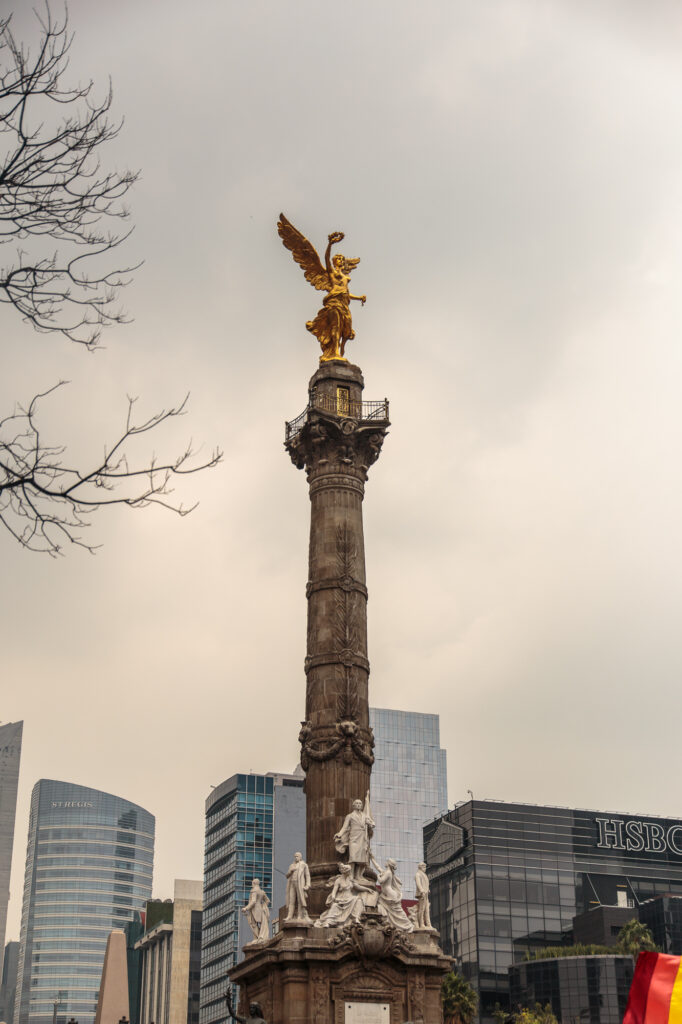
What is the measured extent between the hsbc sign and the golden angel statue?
232ft

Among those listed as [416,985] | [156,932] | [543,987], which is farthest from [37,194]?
[156,932]

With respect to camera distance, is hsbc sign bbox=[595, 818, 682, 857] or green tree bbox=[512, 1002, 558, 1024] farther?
hsbc sign bbox=[595, 818, 682, 857]

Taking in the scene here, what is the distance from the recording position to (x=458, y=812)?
105000mm

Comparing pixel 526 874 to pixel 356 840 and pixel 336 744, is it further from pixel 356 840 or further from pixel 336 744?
pixel 356 840

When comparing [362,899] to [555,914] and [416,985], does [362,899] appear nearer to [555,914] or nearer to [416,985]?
[416,985]

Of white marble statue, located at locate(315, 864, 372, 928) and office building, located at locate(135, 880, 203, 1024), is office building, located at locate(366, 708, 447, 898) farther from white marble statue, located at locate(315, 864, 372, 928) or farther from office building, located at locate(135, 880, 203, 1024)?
white marble statue, located at locate(315, 864, 372, 928)

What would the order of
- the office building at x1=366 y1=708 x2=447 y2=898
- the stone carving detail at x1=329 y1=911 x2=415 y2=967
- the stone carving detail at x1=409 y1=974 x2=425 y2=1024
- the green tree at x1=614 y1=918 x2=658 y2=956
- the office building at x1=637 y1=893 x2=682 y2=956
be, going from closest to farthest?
the stone carving detail at x1=329 y1=911 x2=415 y2=967, the stone carving detail at x1=409 y1=974 x2=425 y2=1024, the green tree at x1=614 y1=918 x2=658 y2=956, the office building at x1=637 y1=893 x2=682 y2=956, the office building at x1=366 y1=708 x2=447 y2=898

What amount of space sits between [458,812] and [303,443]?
→ 65.9 meters

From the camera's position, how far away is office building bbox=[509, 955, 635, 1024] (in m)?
87.6

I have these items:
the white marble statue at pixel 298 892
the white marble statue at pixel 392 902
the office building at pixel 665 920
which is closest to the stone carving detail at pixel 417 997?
the white marble statue at pixel 392 902

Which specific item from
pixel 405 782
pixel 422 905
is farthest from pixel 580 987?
pixel 405 782

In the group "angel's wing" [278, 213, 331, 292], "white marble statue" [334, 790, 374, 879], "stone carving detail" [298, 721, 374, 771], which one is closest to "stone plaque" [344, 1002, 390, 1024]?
"white marble statue" [334, 790, 374, 879]

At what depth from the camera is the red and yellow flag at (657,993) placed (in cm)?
1279

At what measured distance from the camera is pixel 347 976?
3672 centimetres
